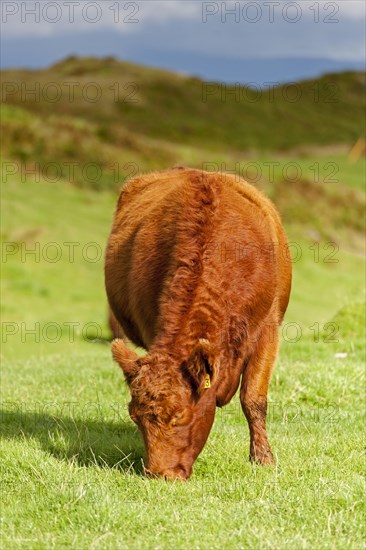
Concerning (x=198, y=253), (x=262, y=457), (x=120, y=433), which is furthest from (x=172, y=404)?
(x=120, y=433)

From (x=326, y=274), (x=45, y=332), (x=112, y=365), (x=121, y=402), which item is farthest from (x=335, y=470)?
(x=326, y=274)

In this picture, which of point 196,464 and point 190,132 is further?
point 190,132

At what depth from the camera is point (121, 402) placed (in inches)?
372

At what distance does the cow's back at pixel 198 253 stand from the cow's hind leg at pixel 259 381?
1.11 ft

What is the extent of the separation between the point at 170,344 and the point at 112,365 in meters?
5.87

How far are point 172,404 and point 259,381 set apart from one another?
1.63m

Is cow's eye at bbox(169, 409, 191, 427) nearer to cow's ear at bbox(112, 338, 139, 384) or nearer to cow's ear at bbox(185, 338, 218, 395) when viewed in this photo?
cow's ear at bbox(185, 338, 218, 395)

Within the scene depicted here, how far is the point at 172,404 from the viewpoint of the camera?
19.0 feet

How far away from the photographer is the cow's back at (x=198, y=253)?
632 cm

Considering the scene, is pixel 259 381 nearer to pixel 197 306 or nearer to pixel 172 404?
pixel 197 306

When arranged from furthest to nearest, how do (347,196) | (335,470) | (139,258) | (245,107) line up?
1. (245,107)
2. (347,196)
3. (139,258)
4. (335,470)

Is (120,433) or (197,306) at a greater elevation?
(197,306)

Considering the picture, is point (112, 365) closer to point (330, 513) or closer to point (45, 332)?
point (330, 513)

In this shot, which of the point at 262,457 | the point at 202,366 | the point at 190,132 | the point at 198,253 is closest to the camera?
the point at 202,366
